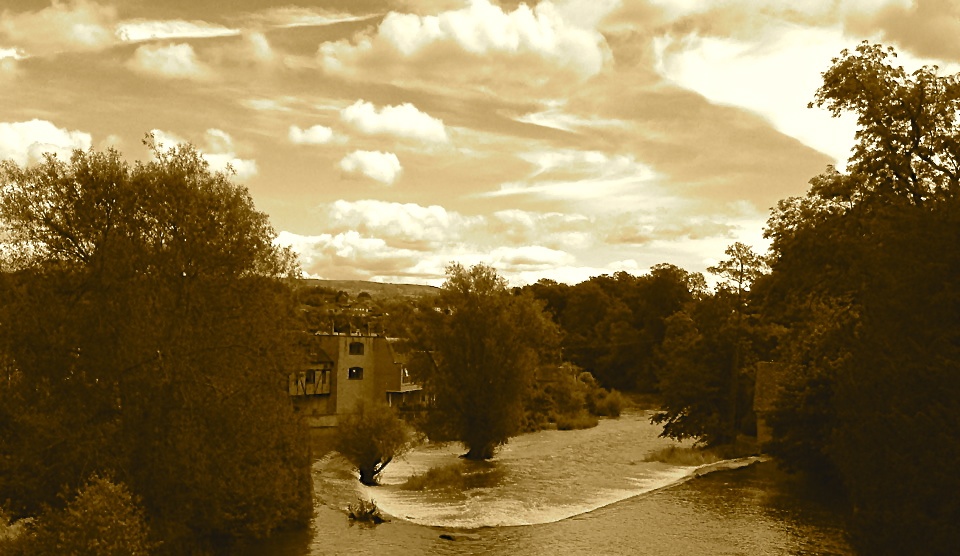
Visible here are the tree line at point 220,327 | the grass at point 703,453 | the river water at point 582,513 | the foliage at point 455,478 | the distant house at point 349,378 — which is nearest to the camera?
the tree line at point 220,327

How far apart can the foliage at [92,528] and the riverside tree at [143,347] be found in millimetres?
2282

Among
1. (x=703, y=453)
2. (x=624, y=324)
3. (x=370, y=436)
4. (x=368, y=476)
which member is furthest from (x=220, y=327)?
(x=624, y=324)

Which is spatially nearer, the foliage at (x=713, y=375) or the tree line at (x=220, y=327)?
the tree line at (x=220, y=327)

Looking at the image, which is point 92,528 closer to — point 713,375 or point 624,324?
point 713,375

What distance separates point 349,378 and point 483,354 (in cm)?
2128

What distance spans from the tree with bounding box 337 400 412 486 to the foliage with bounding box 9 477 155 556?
19.8m

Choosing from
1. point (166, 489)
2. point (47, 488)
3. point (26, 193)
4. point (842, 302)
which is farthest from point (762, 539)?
point (26, 193)

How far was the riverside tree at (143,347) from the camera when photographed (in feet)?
77.0

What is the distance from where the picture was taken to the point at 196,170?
27.1 meters

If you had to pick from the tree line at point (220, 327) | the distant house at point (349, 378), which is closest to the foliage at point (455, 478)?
the tree line at point (220, 327)

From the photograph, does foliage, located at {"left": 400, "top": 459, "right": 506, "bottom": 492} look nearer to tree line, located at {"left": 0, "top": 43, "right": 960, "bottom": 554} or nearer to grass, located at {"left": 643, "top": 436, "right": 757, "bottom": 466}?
grass, located at {"left": 643, "top": 436, "right": 757, "bottom": 466}

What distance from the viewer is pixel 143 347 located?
80.6 feet

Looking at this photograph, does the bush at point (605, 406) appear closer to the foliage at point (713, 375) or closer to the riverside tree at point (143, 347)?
the foliage at point (713, 375)

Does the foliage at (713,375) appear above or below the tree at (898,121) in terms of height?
below
